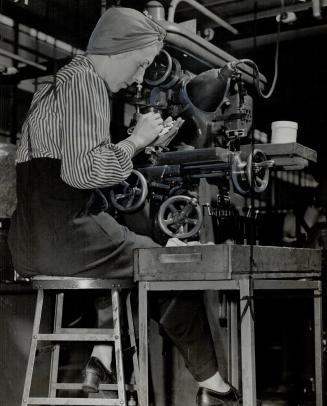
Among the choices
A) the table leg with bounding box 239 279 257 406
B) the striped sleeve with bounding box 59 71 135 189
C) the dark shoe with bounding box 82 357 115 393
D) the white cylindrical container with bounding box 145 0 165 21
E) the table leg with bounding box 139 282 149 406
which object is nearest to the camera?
the table leg with bounding box 239 279 257 406

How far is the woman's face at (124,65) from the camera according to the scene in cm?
259

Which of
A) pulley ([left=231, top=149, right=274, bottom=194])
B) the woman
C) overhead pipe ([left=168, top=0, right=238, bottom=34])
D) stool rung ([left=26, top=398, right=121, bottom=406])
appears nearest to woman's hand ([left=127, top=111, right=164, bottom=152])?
the woman

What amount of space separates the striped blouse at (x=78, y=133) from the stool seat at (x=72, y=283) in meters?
0.36

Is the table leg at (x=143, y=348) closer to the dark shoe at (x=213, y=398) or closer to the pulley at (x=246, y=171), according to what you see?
the dark shoe at (x=213, y=398)

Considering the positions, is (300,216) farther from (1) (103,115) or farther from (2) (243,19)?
(1) (103,115)

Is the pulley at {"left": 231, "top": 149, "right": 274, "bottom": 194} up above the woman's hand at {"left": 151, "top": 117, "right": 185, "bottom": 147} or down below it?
below

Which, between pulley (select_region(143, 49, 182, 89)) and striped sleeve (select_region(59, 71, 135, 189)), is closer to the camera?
striped sleeve (select_region(59, 71, 135, 189))

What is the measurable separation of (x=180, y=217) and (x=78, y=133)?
663 millimetres

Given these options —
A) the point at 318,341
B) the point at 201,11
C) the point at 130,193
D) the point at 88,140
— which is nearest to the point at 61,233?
the point at 88,140

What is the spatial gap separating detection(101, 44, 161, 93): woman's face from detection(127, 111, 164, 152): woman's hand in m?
0.19

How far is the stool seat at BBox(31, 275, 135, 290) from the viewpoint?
2314 millimetres

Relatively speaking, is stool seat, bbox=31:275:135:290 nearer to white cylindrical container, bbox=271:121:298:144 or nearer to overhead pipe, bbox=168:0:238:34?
white cylindrical container, bbox=271:121:298:144

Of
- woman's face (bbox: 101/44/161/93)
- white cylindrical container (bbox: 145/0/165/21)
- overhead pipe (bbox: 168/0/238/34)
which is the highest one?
overhead pipe (bbox: 168/0/238/34)

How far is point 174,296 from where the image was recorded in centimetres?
249
